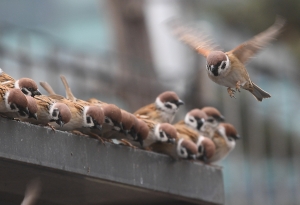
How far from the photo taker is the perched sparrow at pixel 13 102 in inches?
179

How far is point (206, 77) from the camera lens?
12250mm

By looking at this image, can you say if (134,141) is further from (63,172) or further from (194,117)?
(194,117)

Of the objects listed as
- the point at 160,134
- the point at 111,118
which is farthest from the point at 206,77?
the point at 111,118

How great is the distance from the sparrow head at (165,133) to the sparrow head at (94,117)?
0.80 m

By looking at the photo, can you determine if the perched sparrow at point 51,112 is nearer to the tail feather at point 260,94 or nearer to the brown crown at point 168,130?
the brown crown at point 168,130

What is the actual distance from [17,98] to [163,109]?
→ 2.94 m

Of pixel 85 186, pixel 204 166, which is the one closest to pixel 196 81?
pixel 204 166

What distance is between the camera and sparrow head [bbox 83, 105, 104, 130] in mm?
5277

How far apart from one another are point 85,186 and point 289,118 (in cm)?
693

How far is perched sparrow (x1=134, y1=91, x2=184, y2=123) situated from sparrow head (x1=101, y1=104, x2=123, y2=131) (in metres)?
1.82

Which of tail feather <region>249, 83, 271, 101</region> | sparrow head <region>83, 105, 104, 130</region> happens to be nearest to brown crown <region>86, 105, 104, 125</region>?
sparrow head <region>83, 105, 104, 130</region>

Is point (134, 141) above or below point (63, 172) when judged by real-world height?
above

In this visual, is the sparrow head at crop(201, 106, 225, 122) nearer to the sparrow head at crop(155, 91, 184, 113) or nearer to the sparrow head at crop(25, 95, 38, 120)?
the sparrow head at crop(155, 91, 184, 113)

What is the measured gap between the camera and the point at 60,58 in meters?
10.3
